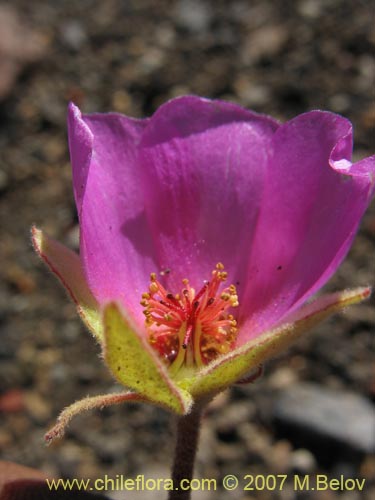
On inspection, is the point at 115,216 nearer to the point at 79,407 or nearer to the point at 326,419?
the point at 79,407

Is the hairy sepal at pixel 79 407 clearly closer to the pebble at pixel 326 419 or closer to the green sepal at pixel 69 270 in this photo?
the green sepal at pixel 69 270

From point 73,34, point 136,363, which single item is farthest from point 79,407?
point 73,34

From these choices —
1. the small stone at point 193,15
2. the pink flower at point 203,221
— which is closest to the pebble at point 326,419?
the pink flower at point 203,221

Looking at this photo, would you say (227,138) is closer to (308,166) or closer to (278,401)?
(308,166)

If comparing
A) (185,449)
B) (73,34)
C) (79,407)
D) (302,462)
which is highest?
(79,407)

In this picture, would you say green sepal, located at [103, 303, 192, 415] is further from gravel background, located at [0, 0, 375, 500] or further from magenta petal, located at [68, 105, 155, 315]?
gravel background, located at [0, 0, 375, 500]

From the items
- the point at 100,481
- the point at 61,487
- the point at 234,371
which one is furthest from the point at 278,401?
the point at 234,371

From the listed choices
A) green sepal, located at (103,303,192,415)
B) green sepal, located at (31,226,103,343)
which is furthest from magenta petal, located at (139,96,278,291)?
green sepal, located at (103,303,192,415)
